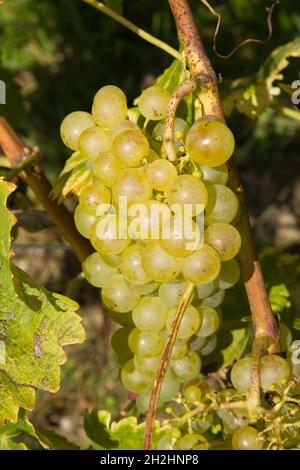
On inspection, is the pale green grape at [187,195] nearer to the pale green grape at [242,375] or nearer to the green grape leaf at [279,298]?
the pale green grape at [242,375]

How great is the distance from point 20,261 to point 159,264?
125 cm

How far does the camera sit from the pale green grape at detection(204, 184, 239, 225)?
0.84m

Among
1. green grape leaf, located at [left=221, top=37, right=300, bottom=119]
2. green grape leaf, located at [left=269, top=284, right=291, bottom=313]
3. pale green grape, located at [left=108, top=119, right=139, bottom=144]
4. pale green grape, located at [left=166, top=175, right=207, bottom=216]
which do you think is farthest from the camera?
green grape leaf, located at [left=221, top=37, right=300, bottom=119]

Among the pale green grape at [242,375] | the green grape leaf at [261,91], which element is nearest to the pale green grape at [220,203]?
the pale green grape at [242,375]

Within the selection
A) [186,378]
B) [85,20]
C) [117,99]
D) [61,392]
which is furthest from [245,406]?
[85,20]

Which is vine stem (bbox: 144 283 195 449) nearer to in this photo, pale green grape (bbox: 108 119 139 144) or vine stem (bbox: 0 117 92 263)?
pale green grape (bbox: 108 119 139 144)

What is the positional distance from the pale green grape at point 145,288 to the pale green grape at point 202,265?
0.34ft

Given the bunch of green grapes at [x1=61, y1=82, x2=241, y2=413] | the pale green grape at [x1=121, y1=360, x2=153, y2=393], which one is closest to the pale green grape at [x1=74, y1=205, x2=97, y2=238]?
the bunch of green grapes at [x1=61, y1=82, x2=241, y2=413]

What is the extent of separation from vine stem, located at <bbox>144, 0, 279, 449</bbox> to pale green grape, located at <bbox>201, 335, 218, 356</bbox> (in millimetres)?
100

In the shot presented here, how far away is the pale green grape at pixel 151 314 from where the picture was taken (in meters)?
0.95

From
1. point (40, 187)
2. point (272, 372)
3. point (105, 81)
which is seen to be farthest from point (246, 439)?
point (105, 81)

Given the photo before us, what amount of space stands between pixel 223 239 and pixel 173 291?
110 mm
